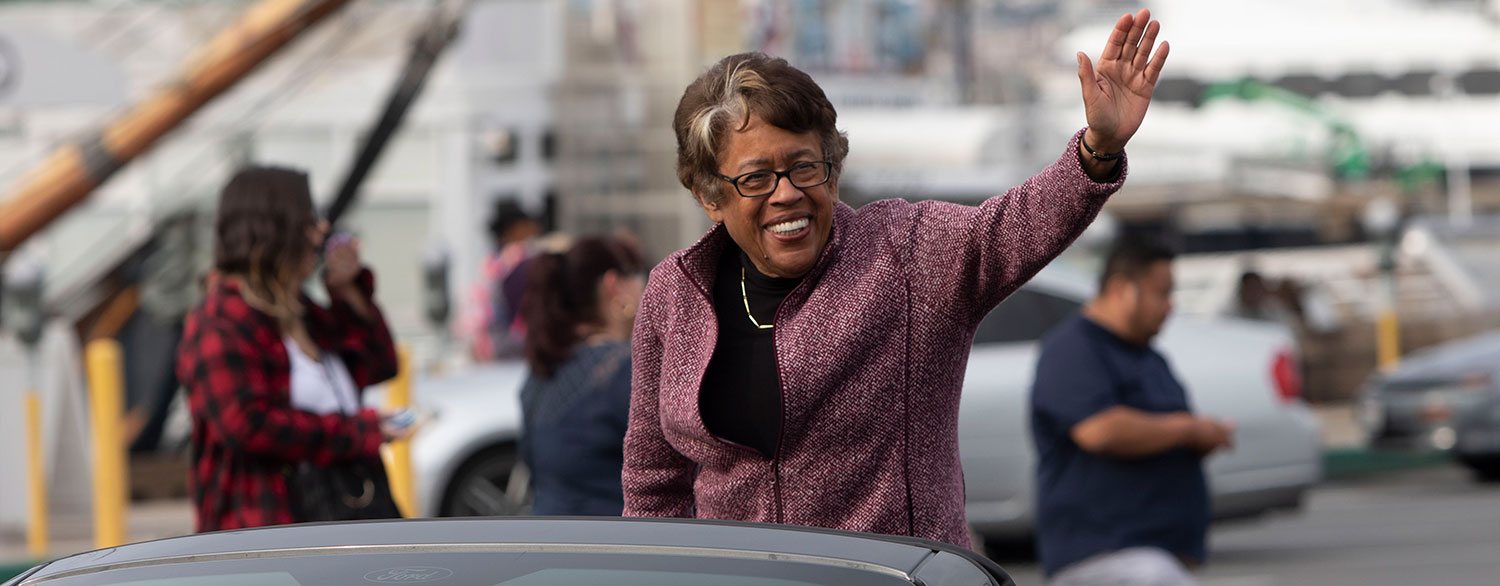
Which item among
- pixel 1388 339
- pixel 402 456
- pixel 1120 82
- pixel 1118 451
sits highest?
pixel 1120 82

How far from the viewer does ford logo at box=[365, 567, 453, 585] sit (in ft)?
7.36

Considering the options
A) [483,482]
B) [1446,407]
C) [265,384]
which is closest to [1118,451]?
[265,384]

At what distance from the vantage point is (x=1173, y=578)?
5.43m

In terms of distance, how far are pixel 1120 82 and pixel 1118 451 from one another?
113 inches

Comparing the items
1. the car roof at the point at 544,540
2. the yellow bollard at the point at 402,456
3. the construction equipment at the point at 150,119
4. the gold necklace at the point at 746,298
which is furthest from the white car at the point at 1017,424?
the car roof at the point at 544,540

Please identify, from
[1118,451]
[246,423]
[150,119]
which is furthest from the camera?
[150,119]

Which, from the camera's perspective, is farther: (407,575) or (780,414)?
(780,414)

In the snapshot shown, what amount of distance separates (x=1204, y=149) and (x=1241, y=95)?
28.6 ft

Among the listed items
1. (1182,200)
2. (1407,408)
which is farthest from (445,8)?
(1182,200)

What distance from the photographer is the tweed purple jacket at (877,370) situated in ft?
9.38

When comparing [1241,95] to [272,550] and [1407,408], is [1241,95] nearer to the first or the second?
[1407,408]

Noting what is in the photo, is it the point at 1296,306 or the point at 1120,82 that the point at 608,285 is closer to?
the point at 1120,82

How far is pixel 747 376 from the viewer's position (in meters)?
2.94

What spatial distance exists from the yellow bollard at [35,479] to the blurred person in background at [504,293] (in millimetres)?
2419
